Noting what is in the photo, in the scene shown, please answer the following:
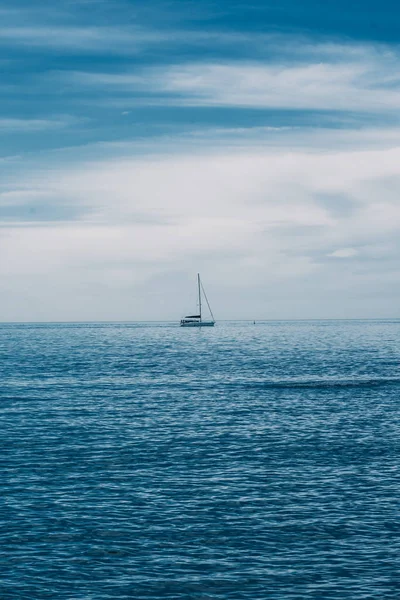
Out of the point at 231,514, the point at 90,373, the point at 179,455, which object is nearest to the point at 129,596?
the point at 231,514

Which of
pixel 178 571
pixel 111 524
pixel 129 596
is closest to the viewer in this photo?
pixel 129 596

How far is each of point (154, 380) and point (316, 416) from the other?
124 ft

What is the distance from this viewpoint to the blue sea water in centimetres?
2491

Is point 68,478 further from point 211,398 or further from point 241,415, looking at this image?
point 211,398

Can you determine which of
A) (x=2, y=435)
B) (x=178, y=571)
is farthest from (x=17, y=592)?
(x=2, y=435)

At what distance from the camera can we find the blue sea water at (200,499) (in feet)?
81.7

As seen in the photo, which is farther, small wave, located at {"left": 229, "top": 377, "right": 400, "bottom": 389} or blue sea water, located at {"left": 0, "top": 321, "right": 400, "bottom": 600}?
small wave, located at {"left": 229, "top": 377, "right": 400, "bottom": 389}

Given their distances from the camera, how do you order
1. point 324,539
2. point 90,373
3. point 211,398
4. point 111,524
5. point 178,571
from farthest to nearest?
1. point 90,373
2. point 211,398
3. point 111,524
4. point 324,539
5. point 178,571

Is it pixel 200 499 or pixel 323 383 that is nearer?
pixel 200 499

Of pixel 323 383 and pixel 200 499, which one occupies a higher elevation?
pixel 323 383

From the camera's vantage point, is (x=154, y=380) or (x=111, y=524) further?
(x=154, y=380)

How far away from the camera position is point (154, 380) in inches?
3787

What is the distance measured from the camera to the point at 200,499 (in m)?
34.4

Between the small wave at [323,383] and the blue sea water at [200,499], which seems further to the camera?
the small wave at [323,383]
